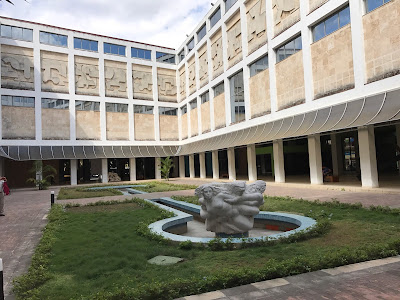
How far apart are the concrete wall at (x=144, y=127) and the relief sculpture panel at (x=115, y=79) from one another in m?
3.04

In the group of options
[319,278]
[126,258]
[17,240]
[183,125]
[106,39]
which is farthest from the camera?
[183,125]

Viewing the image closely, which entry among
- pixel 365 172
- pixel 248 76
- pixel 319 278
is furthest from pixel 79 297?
pixel 248 76

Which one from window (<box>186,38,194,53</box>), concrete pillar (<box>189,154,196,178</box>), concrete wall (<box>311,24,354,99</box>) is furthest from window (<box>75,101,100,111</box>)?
concrete wall (<box>311,24,354,99</box>)

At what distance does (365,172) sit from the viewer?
1445 cm

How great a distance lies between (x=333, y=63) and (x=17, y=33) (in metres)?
28.3

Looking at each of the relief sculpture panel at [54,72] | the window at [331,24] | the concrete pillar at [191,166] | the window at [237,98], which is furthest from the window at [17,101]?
the window at [331,24]

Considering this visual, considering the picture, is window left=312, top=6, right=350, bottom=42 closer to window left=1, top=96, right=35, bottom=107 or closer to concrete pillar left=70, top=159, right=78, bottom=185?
concrete pillar left=70, top=159, right=78, bottom=185

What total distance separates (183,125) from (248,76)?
1443 centimetres

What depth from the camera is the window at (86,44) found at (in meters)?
31.6

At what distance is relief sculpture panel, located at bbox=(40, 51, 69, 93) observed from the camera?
96.7 ft

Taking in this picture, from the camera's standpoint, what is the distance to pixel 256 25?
2198 cm

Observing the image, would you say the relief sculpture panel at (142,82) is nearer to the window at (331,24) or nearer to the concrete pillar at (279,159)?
the concrete pillar at (279,159)

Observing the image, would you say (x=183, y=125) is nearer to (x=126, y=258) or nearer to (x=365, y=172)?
(x=365, y=172)

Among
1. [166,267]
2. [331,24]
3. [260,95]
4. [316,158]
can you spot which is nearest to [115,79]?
[260,95]
